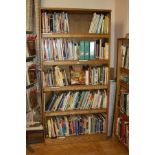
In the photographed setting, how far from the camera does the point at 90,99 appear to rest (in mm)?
3455

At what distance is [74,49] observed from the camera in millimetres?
3316

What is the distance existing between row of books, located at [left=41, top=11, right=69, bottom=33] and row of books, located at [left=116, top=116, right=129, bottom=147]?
1.44 meters

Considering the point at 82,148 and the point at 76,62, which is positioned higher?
the point at 76,62

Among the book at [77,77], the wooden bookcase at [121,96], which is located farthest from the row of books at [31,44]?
the wooden bookcase at [121,96]

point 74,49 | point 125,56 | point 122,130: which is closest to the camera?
point 125,56

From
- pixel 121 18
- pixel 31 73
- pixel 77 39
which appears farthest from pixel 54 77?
pixel 121 18

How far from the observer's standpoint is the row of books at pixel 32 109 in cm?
323

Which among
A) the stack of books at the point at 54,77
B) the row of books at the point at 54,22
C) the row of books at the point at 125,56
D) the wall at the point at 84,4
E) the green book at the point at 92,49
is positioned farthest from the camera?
the wall at the point at 84,4

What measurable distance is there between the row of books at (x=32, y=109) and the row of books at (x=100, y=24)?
1.18 metres

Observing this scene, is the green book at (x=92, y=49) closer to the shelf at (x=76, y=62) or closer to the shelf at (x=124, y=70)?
the shelf at (x=76, y=62)

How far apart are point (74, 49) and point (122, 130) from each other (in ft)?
4.23

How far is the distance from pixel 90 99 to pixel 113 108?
36cm

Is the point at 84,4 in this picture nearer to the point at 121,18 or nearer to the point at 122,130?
the point at 121,18

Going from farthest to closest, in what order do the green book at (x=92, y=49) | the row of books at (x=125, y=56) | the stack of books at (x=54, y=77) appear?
1. the green book at (x=92, y=49)
2. the stack of books at (x=54, y=77)
3. the row of books at (x=125, y=56)
